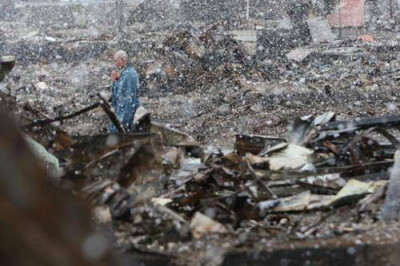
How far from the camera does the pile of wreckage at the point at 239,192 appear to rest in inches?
130

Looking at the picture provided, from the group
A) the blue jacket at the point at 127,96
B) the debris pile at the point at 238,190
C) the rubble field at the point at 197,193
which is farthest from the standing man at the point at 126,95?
the debris pile at the point at 238,190

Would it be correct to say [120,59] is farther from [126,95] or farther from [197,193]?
[197,193]

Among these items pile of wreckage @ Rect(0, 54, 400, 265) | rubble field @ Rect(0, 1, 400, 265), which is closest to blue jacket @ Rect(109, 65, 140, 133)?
rubble field @ Rect(0, 1, 400, 265)

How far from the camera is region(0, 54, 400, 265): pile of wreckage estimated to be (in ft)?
10.8

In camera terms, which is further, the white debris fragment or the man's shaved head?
the man's shaved head

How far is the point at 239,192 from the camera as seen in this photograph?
3.85 meters

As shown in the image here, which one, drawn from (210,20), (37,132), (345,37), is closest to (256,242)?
(37,132)

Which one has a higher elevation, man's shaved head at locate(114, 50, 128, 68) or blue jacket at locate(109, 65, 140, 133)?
man's shaved head at locate(114, 50, 128, 68)

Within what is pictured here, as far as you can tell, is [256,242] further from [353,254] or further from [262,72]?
[262,72]

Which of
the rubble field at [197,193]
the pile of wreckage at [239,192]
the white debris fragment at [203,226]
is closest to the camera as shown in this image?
the rubble field at [197,193]

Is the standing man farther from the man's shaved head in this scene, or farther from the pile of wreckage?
the pile of wreckage

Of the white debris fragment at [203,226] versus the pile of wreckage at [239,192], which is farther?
the white debris fragment at [203,226]

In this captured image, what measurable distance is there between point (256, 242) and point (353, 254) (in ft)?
1.70

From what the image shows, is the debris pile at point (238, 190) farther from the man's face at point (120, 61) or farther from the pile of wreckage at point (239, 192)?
the man's face at point (120, 61)
